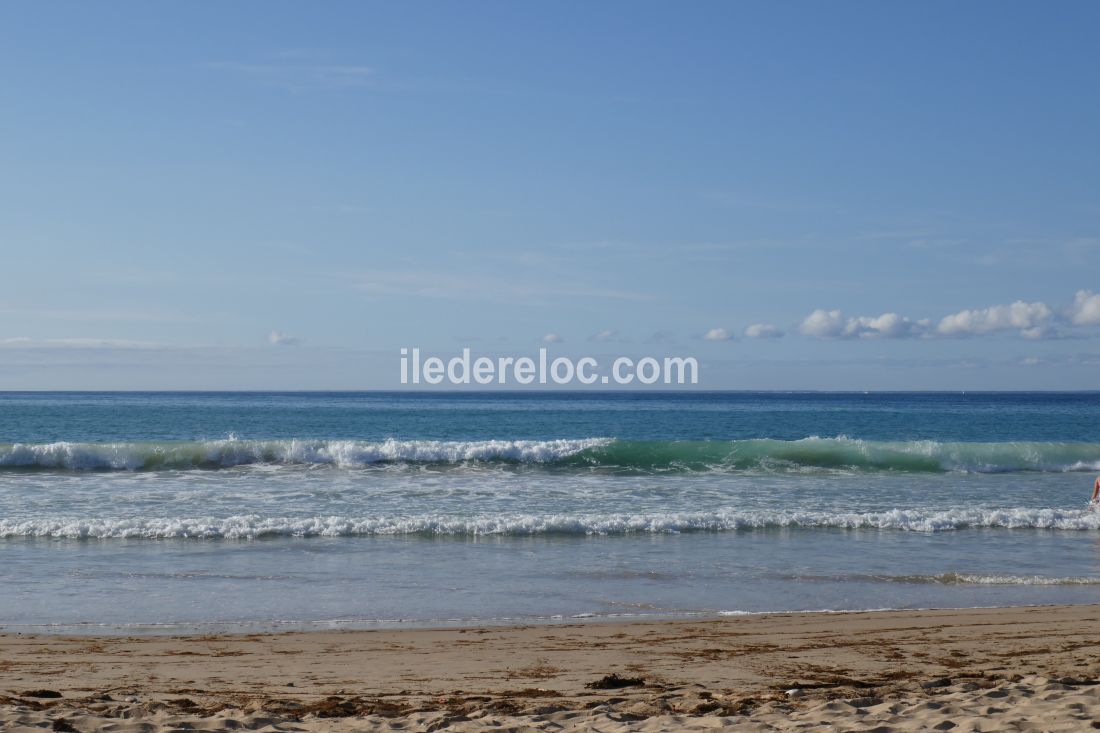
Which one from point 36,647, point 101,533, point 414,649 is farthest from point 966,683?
point 101,533

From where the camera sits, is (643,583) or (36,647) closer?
(36,647)

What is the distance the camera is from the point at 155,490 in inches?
719

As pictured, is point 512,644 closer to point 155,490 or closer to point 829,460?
point 155,490

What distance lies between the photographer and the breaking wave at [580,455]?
2334 centimetres

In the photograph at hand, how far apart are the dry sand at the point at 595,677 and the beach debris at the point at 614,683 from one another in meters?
0.02

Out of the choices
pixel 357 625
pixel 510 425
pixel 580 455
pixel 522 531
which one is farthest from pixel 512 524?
pixel 510 425

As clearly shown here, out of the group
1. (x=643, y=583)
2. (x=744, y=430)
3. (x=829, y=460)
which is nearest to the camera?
(x=643, y=583)

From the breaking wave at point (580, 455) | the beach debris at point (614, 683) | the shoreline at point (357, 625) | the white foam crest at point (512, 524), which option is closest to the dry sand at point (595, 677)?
the beach debris at point (614, 683)

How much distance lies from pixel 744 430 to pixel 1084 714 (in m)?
40.5

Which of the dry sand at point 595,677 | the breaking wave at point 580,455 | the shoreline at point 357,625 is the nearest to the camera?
the dry sand at point 595,677

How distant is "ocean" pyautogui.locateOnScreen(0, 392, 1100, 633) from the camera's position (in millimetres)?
8922

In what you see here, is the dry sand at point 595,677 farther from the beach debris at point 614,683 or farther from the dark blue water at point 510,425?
the dark blue water at point 510,425

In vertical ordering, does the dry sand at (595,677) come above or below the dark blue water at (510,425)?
above

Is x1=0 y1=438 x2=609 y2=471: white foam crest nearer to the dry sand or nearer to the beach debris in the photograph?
the dry sand
